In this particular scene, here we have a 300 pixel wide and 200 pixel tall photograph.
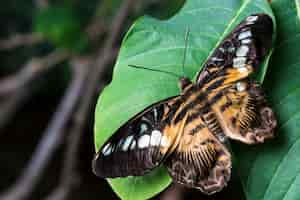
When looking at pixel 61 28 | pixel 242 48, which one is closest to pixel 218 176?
pixel 242 48

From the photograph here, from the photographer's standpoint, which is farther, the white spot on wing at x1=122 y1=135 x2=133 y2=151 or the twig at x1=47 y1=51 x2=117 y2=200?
the twig at x1=47 y1=51 x2=117 y2=200

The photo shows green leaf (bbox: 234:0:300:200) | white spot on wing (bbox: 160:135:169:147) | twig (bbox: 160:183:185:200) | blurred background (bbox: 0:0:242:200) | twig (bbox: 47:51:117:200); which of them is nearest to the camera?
green leaf (bbox: 234:0:300:200)

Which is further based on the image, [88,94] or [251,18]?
[88,94]

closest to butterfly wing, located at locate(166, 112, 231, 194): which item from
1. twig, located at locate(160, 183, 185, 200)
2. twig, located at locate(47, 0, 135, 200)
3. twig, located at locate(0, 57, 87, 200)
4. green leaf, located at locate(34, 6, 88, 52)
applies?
twig, located at locate(47, 0, 135, 200)

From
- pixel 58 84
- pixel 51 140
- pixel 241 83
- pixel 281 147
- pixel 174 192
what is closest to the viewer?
pixel 281 147

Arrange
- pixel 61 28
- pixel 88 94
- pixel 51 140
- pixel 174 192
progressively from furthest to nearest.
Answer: pixel 174 192, pixel 51 140, pixel 88 94, pixel 61 28

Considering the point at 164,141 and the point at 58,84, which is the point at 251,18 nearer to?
the point at 164,141

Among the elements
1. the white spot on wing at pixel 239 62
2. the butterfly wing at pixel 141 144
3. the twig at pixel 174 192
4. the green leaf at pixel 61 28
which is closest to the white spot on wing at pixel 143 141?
the butterfly wing at pixel 141 144

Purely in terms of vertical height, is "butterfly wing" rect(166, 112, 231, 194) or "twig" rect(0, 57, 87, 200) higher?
"butterfly wing" rect(166, 112, 231, 194)

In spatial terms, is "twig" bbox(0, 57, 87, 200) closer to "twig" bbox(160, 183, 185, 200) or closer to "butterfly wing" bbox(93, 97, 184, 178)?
"twig" bbox(160, 183, 185, 200)
